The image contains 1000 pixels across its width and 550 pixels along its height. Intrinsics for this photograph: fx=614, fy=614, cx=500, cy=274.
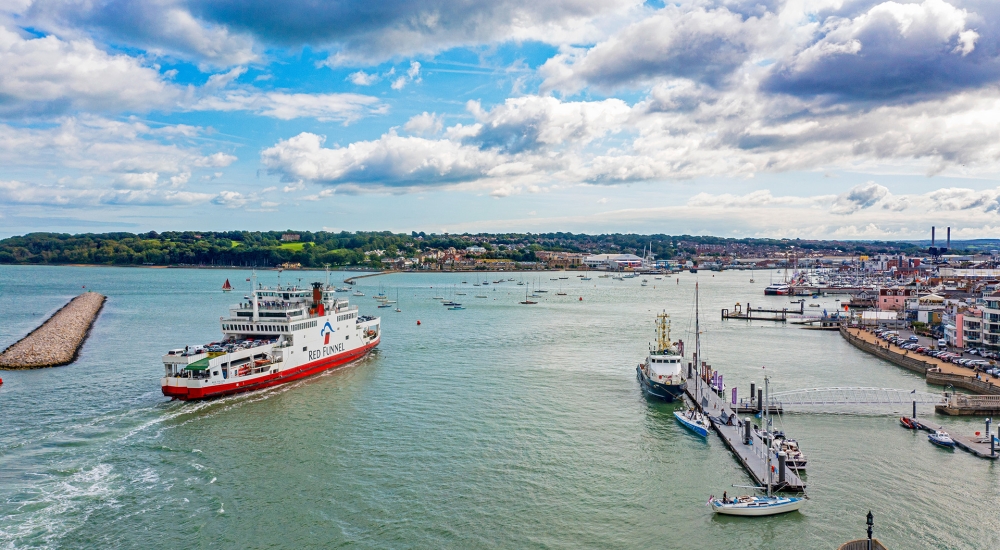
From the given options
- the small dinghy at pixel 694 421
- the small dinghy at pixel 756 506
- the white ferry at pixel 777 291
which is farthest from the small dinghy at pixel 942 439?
the white ferry at pixel 777 291

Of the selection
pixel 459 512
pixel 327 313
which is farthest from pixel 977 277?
pixel 459 512

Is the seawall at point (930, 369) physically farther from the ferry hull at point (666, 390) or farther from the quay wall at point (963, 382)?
the ferry hull at point (666, 390)

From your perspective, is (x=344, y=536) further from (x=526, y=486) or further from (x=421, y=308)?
(x=421, y=308)

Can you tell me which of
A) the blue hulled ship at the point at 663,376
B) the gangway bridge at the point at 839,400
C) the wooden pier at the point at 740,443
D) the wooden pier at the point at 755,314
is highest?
the blue hulled ship at the point at 663,376

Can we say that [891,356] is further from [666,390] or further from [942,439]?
[666,390]

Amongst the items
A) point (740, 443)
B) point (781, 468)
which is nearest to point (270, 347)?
point (740, 443)

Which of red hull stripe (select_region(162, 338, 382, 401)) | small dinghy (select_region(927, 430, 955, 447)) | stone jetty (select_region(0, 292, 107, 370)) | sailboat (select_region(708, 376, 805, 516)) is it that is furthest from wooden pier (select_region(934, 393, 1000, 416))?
stone jetty (select_region(0, 292, 107, 370))

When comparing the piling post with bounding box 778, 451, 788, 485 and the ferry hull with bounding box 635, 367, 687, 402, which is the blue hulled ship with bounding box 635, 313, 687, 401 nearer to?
the ferry hull with bounding box 635, 367, 687, 402
